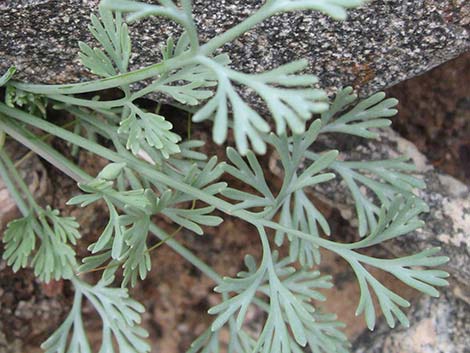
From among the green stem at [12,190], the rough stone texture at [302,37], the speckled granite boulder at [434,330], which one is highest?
the rough stone texture at [302,37]

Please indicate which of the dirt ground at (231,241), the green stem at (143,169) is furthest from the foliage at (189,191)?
the dirt ground at (231,241)

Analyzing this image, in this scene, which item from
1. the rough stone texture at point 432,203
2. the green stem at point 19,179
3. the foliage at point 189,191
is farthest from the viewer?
the rough stone texture at point 432,203

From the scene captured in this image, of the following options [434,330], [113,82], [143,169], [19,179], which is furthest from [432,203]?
[19,179]

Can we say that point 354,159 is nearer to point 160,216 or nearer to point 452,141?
point 452,141

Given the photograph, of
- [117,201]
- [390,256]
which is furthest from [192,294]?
[117,201]

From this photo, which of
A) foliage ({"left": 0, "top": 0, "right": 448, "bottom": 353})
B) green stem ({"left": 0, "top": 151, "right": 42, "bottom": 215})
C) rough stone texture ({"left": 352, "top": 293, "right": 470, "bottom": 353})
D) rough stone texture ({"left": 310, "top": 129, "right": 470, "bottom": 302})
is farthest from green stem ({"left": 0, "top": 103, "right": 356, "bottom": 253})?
rough stone texture ({"left": 352, "top": 293, "right": 470, "bottom": 353})

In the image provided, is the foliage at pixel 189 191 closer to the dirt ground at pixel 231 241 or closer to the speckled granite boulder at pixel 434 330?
the dirt ground at pixel 231 241
